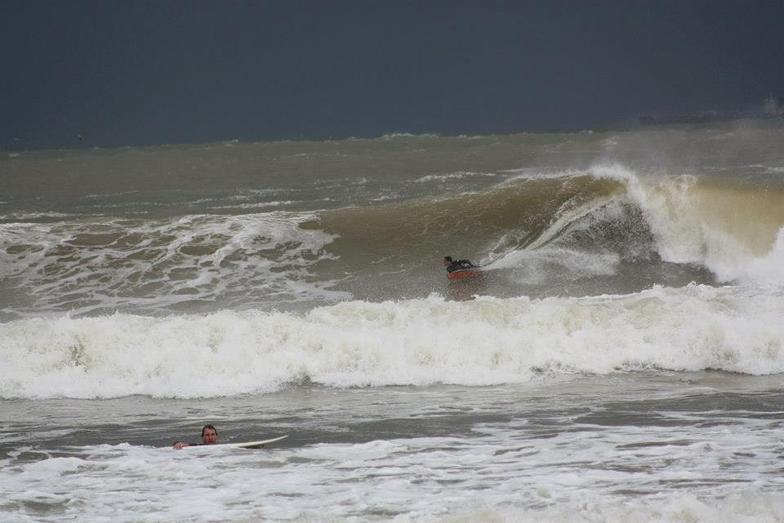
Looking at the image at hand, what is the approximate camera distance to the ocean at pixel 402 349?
7859 mm

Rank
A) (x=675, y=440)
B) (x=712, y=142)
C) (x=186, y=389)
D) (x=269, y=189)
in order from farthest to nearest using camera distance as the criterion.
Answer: (x=712, y=142) → (x=269, y=189) → (x=186, y=389) → (x=675, y=440)

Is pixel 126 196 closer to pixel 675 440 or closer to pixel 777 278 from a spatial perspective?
pixel 777 278

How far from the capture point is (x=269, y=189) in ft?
85.9

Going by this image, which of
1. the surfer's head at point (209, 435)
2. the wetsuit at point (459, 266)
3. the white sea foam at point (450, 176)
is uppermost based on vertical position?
the white sea foam at point (450, 176)

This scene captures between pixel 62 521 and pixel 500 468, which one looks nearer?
pixel 62 521

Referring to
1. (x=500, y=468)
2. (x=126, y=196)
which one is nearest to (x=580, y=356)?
(x=500, y=468)

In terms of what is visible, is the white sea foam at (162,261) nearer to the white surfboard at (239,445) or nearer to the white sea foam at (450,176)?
the white sea foam at (450,176)

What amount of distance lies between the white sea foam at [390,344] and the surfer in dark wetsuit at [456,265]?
2.07 metres

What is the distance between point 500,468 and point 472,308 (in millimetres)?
6071

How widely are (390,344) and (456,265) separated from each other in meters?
3.63

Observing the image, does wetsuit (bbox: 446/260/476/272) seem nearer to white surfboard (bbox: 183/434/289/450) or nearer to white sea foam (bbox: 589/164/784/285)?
white sea foam (bbox: 589/164/784/285)

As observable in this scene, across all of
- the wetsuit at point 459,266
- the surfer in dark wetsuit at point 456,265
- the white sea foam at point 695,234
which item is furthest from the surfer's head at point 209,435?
the white sea foam at point 695,234

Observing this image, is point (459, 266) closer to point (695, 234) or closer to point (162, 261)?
point (695, 234)

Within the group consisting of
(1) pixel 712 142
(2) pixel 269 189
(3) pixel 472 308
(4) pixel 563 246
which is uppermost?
(1) pixel 712 142
